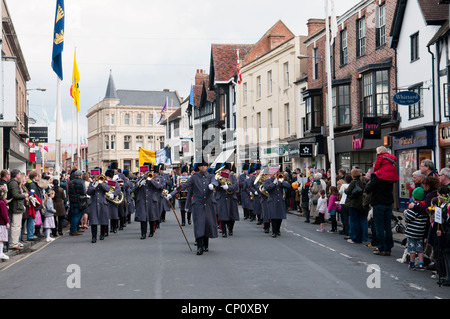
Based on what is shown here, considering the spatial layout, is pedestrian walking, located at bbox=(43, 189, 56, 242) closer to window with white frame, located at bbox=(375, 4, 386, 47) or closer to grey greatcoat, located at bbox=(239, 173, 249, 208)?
grey greatcoat, located at bbox=(239, 173, 249, 208)

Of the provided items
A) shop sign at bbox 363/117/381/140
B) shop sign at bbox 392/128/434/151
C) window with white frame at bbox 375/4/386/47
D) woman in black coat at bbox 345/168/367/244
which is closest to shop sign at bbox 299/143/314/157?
shop sign at bbox 363/117/381/140

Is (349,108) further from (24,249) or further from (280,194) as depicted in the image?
(24,249)

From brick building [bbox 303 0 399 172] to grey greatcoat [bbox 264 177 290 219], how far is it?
10738 mm

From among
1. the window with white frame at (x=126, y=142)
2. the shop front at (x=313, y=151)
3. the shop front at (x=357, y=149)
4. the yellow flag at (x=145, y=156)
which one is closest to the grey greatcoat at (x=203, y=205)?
the shop front at (x=357, y=149)

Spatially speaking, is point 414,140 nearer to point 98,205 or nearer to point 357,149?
point 357,149

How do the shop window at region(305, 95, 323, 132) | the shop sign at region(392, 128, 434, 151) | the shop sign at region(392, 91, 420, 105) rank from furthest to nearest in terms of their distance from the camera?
the shop window at region(305, 95, 323, 132)
the shop sign at region(392, 128, 434, 151)
the shop sign at region(392, 91, 420, 105)

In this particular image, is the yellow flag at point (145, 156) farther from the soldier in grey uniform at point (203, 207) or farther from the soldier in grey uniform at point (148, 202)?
the soldier in grey uniform at point (203, 207)

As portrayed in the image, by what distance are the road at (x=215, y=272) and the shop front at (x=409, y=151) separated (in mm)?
9008

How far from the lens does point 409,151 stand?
23906 mm

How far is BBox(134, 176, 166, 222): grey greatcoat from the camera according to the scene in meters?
15.7

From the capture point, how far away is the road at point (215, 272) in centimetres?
800

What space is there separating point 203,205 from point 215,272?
3.06 metres

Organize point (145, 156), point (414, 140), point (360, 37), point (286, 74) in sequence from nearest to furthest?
1. point (414, 140)
2. point (360, 37)
3. point (145, 156)
4. point (286, 74)

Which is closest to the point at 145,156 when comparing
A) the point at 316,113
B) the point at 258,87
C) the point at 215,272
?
the point at 316,113
